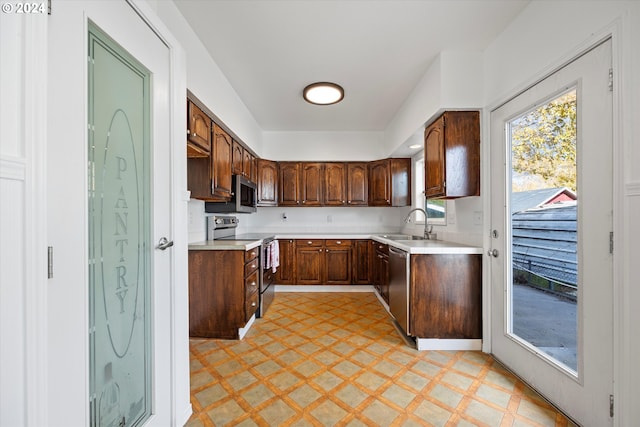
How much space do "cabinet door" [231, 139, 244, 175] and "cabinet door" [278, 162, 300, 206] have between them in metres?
1.17

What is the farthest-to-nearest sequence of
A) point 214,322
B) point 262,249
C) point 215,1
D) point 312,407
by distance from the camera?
point 262,249 → point 214,322 → point 215,1 → point 312,407

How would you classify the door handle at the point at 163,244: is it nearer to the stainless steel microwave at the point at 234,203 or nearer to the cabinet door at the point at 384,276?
the stainless steel microwave at the point at 234,203

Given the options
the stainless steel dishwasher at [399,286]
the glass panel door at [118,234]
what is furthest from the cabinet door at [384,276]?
the glass panel door at [118,234]

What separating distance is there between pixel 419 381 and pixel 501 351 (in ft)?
2.58

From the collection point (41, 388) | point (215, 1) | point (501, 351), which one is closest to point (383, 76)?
point (215, 1)

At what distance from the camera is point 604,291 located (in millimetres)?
1344

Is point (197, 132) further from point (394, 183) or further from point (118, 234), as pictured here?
point (394, 183)

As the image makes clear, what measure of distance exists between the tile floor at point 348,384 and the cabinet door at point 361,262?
1.38 meters

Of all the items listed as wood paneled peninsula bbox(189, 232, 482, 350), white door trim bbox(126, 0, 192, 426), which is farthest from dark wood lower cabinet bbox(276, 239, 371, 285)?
white door trim bbox(126, 0, 192, 426)

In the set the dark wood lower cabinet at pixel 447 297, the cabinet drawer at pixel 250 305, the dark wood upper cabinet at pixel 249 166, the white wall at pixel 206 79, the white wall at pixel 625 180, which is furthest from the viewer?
the dark wood upper cabinet at pixel 249 166

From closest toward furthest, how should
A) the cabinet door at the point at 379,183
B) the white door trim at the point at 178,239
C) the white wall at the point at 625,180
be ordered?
the white wall at the point at 625,180
the white door trim at the point at 178,239
the cabinet door at the point at 379,183

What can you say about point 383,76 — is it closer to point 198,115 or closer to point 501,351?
point 198,115

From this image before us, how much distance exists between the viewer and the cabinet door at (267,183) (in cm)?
422

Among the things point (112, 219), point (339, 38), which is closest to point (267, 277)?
point (112, 219)
